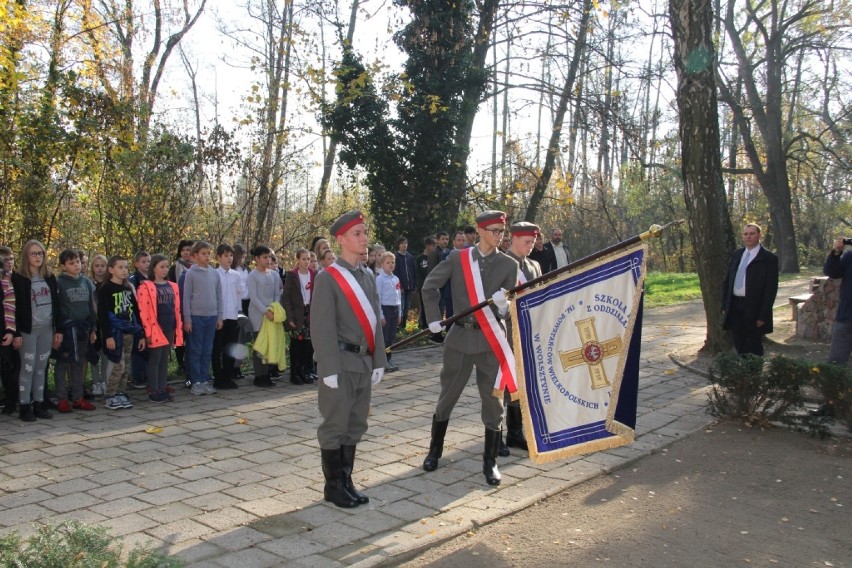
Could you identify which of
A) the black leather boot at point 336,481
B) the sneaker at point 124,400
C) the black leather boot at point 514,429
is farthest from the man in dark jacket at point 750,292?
the sneaker at point 124,400

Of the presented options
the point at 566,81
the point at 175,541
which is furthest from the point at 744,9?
the point at 175,541

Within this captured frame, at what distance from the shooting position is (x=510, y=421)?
6.97 metres

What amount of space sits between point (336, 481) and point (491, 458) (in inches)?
50.9

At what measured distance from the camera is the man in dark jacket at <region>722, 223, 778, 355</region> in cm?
886

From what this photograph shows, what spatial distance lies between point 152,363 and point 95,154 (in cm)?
390

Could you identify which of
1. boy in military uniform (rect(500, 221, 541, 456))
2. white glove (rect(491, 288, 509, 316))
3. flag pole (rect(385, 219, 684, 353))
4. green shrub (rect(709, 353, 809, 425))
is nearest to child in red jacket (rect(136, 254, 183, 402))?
boy in military uniform (rect(500, 221, 541, 456))

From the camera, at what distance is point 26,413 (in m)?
7.70

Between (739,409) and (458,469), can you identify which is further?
(739,409)

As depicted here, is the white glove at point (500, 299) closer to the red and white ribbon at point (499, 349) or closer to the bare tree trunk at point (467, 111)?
the red and white ribbon at point (499, 349)

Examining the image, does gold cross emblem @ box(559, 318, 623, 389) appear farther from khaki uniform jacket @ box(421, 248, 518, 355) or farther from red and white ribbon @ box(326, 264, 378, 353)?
red and white ribbon @ box(326, 264, 378, 353)

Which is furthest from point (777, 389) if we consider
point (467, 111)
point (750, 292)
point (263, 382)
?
point (467, 111)

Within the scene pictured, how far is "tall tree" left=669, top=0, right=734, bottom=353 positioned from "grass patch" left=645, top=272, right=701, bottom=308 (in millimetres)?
6772

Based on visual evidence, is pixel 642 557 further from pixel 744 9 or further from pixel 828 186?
pixel 828 186

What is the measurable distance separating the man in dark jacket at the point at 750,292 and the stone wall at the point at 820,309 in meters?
4.21
